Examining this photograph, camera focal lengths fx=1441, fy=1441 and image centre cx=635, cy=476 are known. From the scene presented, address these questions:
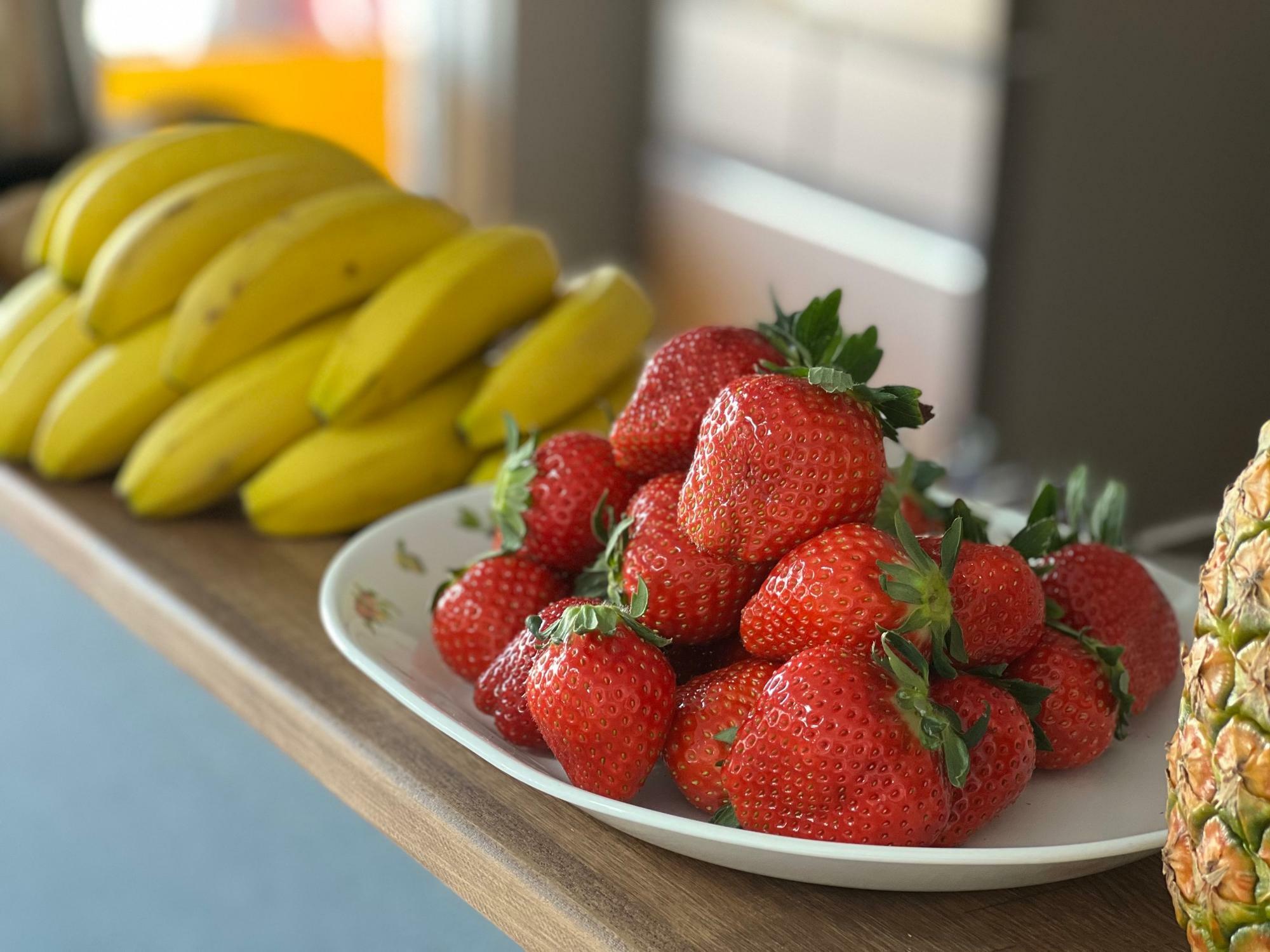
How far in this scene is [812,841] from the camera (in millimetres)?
582

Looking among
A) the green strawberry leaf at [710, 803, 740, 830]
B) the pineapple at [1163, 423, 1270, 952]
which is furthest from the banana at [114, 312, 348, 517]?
the pineapple at [1163, 423, 1270, 952]

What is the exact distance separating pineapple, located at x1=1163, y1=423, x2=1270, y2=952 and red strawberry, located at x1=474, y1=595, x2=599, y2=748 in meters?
0.28

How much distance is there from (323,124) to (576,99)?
86cm

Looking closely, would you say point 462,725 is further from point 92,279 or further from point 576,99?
point 576,99

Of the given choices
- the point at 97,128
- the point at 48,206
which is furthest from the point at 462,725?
the point at 97,128

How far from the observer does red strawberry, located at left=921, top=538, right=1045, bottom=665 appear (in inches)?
24.8

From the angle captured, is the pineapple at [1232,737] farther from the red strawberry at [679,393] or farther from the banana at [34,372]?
the banana at [34,372]

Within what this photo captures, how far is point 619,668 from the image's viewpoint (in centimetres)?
62

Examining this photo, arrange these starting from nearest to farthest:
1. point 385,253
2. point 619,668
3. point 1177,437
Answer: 1. point 619,668
2. point 385,253
3. point 1177,437

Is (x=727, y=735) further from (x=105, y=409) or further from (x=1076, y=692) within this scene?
(x=105, y=409)

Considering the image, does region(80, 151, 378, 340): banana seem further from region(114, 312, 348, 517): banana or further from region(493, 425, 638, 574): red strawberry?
region(493, 425, 638, 574): red strawberry

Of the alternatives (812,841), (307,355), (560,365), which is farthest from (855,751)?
(307,355)

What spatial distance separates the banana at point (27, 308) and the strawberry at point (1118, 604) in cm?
88

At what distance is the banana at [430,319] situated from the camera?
103cm
